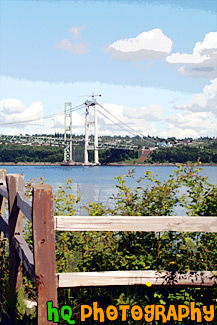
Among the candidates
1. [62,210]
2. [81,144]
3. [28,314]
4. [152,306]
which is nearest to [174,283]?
[152,306]

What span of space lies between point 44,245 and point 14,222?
1.41 m

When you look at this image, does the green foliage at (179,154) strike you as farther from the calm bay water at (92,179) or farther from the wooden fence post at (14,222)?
the wooden fence post at (14,222)

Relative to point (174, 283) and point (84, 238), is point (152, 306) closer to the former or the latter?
point (174, 283)

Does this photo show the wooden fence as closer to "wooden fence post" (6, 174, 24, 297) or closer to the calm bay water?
"wooden fence post" (6, 174, 24, 297)

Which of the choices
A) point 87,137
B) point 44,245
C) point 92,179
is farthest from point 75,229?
point 87,137

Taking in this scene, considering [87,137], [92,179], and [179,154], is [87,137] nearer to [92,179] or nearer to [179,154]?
[179,154]

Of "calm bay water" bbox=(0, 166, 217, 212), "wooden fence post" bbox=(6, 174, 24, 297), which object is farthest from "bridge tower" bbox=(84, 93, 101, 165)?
"wooden fence post" bbox=(6, 174, 24, 297)

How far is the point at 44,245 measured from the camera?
377 cm

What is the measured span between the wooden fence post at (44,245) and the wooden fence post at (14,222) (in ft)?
3.90

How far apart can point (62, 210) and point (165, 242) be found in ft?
4.97

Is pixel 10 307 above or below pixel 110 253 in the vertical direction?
below

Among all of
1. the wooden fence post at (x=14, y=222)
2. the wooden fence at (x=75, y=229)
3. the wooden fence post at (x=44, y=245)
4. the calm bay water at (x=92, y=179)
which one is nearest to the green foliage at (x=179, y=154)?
the calm bay water at (x=92, y=179)

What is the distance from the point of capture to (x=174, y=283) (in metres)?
4.33

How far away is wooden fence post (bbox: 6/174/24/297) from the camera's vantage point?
4.96 meters
